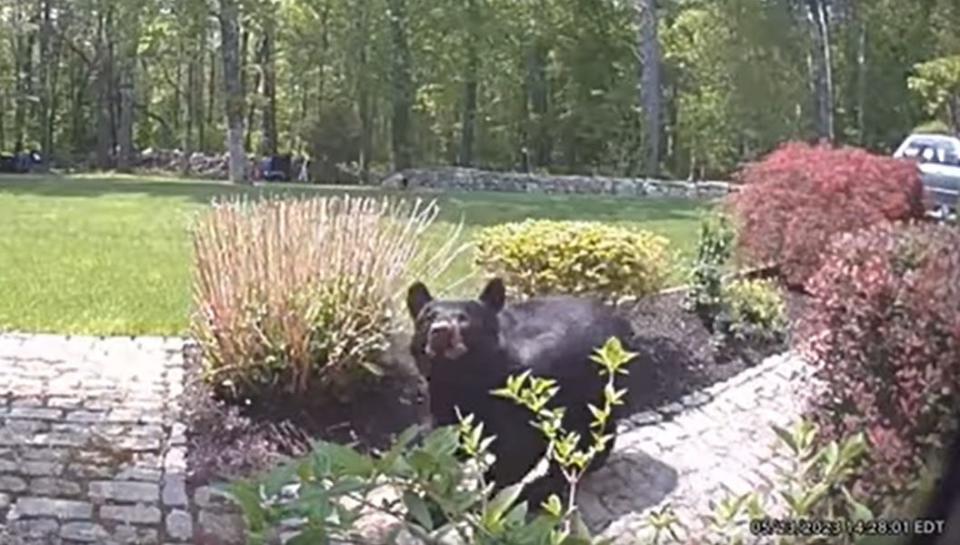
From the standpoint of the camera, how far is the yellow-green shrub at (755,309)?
4.81 m

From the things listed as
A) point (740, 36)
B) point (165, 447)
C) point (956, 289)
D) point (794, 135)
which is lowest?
point (165, 447)

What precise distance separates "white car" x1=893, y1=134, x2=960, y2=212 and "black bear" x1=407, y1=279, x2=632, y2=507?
1.55 m

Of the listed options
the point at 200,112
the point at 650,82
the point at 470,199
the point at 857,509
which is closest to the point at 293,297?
the point at 857,509

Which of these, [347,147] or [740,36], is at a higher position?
[740,36]

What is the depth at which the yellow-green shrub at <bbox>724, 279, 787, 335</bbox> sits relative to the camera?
15.8ft

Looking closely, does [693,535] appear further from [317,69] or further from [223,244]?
[317,69]

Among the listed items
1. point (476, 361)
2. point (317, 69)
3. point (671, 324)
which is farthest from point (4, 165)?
point (476, 361)

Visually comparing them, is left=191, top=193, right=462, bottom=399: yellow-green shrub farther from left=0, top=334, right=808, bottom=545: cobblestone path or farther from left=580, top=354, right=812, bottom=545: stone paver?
left=580, top=354, right=812, bottom=545: stone paver

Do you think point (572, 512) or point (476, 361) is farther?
point (476, 361)

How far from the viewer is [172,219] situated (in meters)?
7.78

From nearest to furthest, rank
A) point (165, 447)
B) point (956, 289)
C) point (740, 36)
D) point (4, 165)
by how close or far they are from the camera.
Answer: point (956, 289), point (165, 447), point (740, 36), point (4, 165)

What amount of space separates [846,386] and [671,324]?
1493mm

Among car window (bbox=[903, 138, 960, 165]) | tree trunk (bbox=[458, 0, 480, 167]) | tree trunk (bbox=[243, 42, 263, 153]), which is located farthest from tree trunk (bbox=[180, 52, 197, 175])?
car window (bbox=[903, 138, 960, 165])

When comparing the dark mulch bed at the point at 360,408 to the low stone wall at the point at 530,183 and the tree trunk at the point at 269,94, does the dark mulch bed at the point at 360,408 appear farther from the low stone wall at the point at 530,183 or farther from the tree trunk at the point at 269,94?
the tree trunk at the point at 269,94
